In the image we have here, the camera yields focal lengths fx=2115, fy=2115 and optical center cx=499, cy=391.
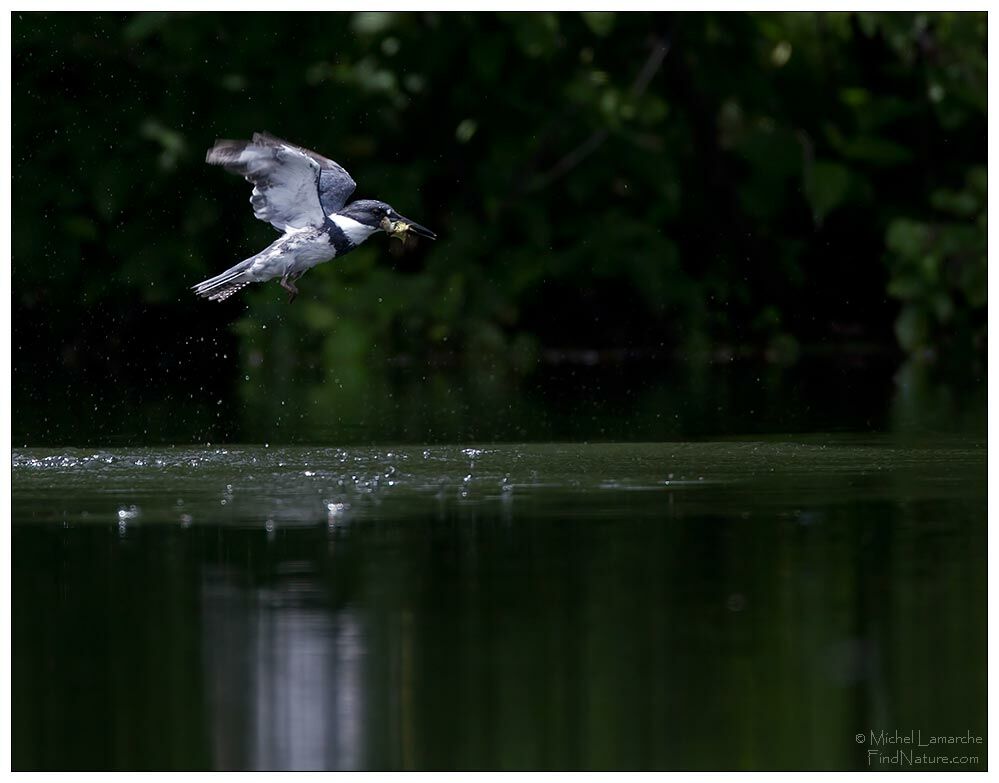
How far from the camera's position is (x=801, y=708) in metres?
5.42

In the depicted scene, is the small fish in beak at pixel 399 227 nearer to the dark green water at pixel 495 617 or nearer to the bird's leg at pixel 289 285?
the bird's leg at pixel 289 285

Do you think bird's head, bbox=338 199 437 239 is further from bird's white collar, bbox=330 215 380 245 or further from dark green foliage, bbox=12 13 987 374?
dark green foliage, bbox=12 13 987 374

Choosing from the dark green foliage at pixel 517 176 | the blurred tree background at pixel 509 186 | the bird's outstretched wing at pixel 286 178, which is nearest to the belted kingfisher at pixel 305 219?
the bird's outstretched wing at pixel 286 178

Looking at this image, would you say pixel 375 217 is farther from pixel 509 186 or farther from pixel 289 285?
pixel 509 186

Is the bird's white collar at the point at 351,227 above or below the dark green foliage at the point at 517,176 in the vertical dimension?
below

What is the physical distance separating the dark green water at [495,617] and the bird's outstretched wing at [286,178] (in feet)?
5.09

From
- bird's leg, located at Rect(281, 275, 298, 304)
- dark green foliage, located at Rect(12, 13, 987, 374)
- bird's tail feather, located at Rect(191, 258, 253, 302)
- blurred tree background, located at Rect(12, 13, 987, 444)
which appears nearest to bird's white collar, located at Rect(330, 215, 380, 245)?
bird's leg, located at Rect(281, 275, 298, 304)

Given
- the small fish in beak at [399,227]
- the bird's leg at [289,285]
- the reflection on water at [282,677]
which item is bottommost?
the reflection on water at [282,677]

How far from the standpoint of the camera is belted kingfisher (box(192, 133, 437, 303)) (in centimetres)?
1059

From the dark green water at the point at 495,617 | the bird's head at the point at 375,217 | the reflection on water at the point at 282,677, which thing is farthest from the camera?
the bird's head at the point at 375,217

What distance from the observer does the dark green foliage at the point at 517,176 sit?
19688 millimetres

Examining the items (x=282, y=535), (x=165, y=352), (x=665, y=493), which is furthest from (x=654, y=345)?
(x=282, y=535)

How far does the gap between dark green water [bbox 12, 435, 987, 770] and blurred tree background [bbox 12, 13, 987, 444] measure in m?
9.94

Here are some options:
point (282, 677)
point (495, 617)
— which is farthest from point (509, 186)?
point (282, 677)
